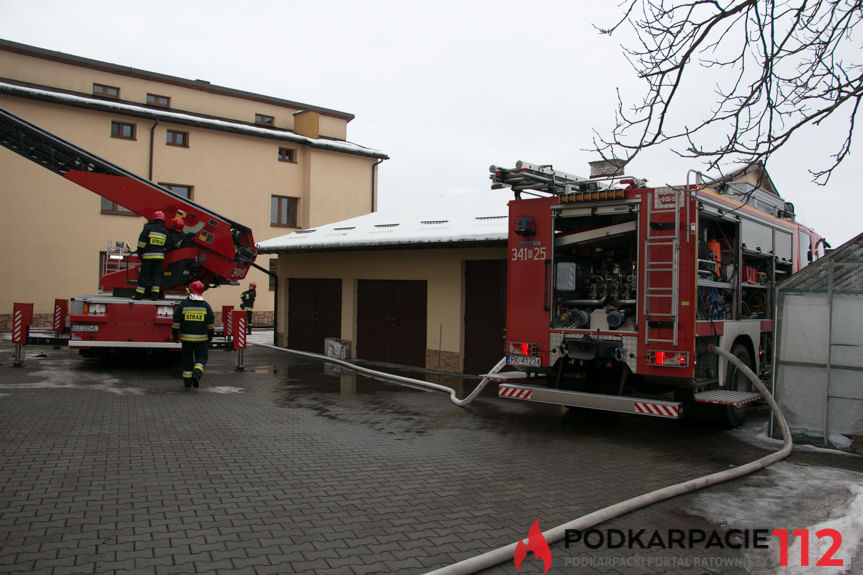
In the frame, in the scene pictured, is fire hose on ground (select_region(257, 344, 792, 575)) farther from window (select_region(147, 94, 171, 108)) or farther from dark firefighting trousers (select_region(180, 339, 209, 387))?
window (select_region(147, 94, 171, 108))

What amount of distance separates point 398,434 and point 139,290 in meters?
7.09

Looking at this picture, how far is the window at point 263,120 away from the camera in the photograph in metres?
31.3

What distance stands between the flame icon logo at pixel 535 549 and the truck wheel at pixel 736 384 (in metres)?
5.45

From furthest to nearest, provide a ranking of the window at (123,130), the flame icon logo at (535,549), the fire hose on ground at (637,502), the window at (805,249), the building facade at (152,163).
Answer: the window at (123,130) → the building facade at (152,163) → the window at (805,249) → the flame icon logo at (535,549) → the fire hose on ground at (637,502)

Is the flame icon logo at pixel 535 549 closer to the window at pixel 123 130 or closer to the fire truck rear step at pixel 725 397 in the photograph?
the fire truck rear step at pixel 725 397

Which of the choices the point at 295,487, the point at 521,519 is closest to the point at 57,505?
the point at 295,487

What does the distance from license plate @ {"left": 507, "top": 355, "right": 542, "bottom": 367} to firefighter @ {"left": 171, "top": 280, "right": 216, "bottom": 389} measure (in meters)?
5.02

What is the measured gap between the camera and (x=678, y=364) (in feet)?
26.1

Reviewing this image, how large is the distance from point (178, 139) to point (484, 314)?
18.8 m

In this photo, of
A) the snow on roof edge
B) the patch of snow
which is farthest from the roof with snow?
the patch of snow

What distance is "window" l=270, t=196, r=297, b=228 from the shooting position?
3036 cm

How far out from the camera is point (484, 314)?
46.2ft

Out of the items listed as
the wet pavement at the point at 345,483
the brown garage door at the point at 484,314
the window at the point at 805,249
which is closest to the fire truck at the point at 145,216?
the wet pavement at the point at 345,483

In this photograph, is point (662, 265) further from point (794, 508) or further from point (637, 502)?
point (637, 502)
